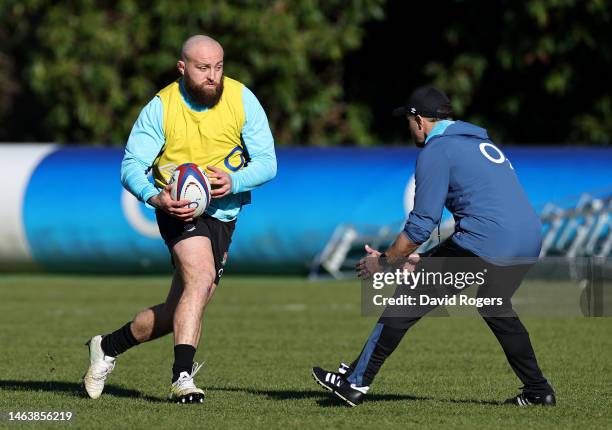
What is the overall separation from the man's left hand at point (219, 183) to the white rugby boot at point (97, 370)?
130 cm

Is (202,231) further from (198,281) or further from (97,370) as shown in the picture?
(97,370)

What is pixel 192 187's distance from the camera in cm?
749

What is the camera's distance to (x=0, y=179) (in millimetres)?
20484

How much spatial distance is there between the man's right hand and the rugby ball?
2 cm

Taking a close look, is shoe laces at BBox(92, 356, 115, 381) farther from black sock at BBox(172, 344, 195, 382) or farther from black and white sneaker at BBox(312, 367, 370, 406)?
black and white sneaker at BBox(312, 367, 370, 406)

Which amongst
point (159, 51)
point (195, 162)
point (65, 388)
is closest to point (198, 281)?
point (195, 162)

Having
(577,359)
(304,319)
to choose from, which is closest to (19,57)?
(304,319)

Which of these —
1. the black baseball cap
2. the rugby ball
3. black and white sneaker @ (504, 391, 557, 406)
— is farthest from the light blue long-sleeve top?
black and white sneaker @ (504, 391, 557, 406)

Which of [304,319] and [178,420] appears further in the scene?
[304,319]

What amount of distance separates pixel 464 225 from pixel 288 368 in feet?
9.50

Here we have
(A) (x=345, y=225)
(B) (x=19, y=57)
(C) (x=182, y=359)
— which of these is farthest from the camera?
(B) (x=19, y=57)

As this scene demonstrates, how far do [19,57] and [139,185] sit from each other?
23803mm

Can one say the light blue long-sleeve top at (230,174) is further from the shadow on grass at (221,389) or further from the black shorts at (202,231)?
the shadow on grass at (221,389)

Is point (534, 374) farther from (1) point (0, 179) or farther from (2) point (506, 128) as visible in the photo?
(2) point (506, 128)
